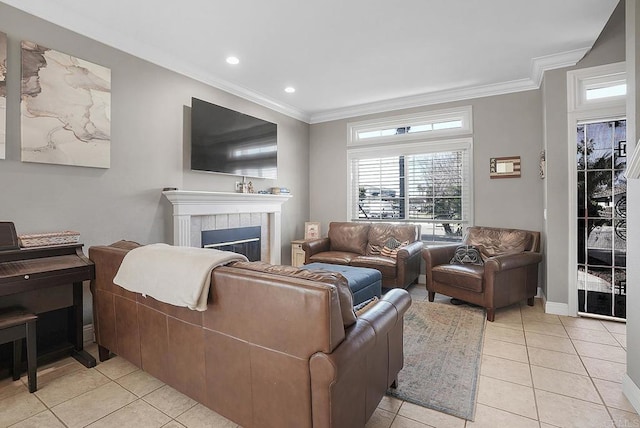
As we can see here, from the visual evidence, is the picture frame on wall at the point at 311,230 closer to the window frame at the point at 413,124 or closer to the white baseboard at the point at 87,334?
the window frame at the point at 413,124

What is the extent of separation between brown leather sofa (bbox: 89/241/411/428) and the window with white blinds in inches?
125

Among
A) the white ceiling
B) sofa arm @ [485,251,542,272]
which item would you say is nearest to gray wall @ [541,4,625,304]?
sofa arm @ [485,251,542,272]

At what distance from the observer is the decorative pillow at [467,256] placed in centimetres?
398

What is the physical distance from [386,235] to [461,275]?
1.42 meters

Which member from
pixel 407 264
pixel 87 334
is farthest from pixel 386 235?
pixel 87 334

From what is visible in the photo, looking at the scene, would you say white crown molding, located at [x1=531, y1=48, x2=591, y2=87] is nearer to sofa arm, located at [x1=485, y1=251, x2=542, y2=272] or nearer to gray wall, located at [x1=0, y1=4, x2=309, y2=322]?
sofa arm, located at [x1=485, y1=251, x2=542, y2=272]

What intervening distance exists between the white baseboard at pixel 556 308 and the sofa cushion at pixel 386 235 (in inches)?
69.0

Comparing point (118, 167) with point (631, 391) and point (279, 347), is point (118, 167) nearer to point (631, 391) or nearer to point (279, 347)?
point (279, 347)

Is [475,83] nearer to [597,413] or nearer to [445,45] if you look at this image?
[445,45]

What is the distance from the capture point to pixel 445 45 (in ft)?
10.8

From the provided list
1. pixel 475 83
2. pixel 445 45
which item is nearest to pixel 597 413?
pixel 445 45

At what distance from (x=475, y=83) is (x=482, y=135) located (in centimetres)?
72

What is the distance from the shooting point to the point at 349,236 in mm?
5133

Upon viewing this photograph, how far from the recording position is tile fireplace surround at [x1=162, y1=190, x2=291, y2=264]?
11.5ft
